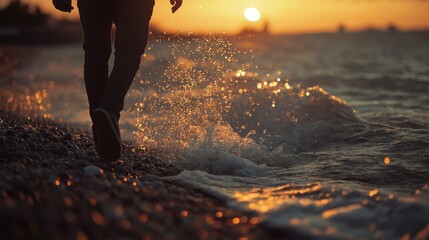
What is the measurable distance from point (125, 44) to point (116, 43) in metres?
0.11

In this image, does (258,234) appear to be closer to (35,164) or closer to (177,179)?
(177,179)

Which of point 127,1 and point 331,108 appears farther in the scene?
point 331,108

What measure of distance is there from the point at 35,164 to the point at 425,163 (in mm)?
3126

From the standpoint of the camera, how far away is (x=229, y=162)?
145 inches

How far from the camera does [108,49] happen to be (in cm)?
336

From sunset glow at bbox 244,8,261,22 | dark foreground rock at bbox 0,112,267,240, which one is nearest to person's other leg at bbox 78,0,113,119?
dark foreground rock at bbox 0,112,267,240

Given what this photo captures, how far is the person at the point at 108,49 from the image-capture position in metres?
3.09

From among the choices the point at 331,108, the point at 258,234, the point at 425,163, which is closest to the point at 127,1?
the point at 258,234

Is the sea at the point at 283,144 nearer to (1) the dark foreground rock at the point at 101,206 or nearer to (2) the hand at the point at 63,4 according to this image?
(1) the dark foreground rock at the point at 101,206

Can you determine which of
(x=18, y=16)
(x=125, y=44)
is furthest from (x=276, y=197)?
(x=18, y=16)

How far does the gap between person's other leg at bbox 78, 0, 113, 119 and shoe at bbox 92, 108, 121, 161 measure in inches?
12.5

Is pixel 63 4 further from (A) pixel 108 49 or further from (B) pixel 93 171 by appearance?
(B) pixel 93 171

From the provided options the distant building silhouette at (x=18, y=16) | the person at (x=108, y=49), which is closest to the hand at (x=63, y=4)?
the person at (x=108, y=49)

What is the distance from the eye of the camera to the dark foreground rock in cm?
174
